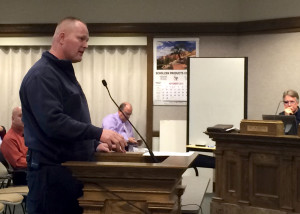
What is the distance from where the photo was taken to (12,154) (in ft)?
16.0

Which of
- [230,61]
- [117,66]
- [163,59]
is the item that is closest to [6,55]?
[117,66]

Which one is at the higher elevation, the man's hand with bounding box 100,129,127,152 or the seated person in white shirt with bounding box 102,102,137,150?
the man's hand with bounding box 100,129,127,152

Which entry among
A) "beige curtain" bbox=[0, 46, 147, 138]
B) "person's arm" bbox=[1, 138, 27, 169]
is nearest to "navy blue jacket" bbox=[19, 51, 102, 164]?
"person's arm" bbox=[1, 138, 27, 169]

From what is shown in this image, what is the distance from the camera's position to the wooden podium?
71.3 inches

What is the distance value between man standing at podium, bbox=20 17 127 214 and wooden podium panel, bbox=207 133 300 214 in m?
2.71

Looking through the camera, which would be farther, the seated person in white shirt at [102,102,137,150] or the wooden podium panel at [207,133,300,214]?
the seated person in white shirt at [102,102,137,150]

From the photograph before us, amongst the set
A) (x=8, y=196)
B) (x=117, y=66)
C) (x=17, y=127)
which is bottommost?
(x=8, y=196)

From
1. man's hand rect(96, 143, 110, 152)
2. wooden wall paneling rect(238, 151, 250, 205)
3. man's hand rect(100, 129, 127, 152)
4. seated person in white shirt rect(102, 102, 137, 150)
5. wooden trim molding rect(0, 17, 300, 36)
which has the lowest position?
wooden wall paneling rect(238, 151, 250, 205)

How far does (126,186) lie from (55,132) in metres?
0.35

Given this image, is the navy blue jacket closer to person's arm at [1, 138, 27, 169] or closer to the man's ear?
the man's ear

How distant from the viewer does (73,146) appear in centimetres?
202

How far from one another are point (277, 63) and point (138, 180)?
5.16m

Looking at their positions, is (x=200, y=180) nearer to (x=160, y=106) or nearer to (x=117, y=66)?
(x=160, y=106)

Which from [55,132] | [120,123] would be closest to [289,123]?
[120,123]
